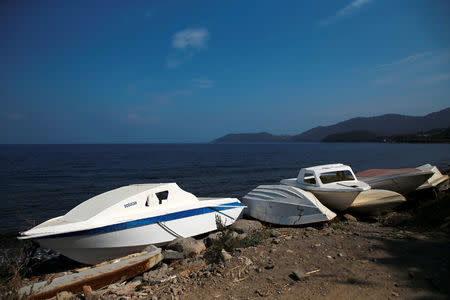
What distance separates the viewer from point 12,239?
10914 millimetres

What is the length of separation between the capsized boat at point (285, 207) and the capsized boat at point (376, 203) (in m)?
1.59

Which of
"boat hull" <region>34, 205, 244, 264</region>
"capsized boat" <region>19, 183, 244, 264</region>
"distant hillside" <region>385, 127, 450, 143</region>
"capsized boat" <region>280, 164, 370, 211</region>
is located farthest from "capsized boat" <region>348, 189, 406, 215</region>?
"distant hillside" <region>385, 127, 450, 143</region>

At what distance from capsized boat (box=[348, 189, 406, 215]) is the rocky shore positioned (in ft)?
10.3

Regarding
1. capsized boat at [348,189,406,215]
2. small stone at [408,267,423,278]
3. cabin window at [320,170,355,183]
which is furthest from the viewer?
cabin window at [320,170,355,183]

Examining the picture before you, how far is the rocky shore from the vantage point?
13.1ft

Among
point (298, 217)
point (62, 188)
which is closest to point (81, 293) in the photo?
point (298, 217)

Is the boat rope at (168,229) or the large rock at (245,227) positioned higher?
the boat rope at (168,229)

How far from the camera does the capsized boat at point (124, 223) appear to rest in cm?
705

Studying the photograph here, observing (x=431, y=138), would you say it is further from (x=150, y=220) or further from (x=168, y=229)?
(x=150, y=220)

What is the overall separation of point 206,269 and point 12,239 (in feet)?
32.8

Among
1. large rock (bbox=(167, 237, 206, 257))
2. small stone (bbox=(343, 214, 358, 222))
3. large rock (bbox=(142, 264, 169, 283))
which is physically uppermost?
large rock (bbox=(142, 264, 169, 283))

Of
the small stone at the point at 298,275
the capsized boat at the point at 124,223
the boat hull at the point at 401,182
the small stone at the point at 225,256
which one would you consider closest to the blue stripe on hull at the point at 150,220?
the capsized boat at the point at 124,223

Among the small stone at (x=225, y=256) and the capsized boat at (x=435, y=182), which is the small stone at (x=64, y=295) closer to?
the small stone at (x=225, y=256)

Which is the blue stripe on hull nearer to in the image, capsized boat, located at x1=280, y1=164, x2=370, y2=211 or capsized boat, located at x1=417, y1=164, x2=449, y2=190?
capsized boat, located at x1=280, y1=164, x2=370, y2=211
